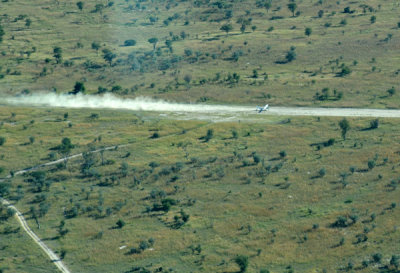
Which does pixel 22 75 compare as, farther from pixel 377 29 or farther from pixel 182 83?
pixel 377 29

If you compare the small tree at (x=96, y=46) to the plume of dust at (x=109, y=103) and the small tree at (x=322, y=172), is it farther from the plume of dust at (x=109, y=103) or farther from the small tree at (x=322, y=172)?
the small tree at (x=322, y=172)

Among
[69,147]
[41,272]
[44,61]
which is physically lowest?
[41,272]

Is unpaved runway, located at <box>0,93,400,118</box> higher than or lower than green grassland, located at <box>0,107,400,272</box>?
higher

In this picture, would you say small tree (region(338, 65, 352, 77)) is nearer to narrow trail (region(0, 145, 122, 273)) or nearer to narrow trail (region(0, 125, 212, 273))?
narrow trail (region(0, 125, 212, 273))

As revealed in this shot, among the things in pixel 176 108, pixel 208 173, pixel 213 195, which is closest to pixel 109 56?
pixel 176 108

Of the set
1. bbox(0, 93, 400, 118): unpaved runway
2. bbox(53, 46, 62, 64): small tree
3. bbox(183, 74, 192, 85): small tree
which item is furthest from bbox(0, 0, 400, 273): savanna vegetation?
bbox(53, 46, 62, 64): small tree

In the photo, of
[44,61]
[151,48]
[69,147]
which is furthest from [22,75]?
[69,147]
